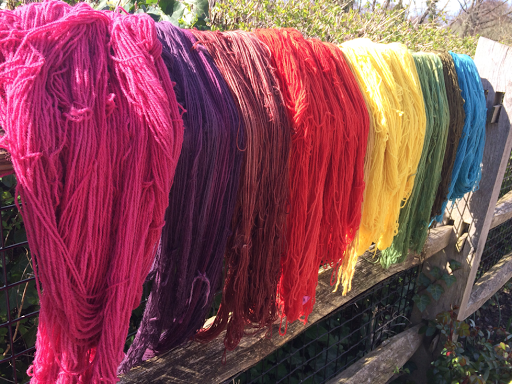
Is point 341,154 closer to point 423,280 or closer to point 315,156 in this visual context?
point 315,156

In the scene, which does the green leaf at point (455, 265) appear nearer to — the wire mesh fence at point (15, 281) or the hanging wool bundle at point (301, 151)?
the hanging wool bundle at point (301, 151)

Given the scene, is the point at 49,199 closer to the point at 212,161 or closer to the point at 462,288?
the point at 212,161

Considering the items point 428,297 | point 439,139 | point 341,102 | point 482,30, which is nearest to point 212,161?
point 341,102

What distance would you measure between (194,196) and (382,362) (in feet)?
5.94

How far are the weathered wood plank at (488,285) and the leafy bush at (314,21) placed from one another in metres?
1.92

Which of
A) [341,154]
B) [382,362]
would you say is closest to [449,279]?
[382,362]

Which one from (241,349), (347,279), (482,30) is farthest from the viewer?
(482,30)

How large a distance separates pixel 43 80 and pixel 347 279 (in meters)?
1.28

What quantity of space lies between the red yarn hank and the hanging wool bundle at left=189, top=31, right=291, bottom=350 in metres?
0.06

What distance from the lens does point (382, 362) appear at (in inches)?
88.2

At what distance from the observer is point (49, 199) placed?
698 mm

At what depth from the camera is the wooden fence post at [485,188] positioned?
212 cm

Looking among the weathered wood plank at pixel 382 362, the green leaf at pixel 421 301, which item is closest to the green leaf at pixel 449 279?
the green leaf at pixel 421 301

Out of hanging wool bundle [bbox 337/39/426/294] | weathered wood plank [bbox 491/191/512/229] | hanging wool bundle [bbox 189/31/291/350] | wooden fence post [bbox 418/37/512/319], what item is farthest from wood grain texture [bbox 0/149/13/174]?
weathered wood plank [bbox 491/191/512/229]
